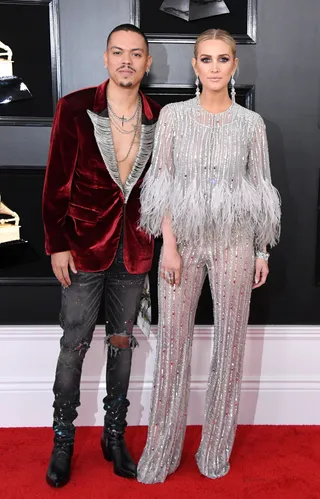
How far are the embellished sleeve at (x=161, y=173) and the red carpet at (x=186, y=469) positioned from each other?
1006 millimetres

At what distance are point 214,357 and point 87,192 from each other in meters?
0.78

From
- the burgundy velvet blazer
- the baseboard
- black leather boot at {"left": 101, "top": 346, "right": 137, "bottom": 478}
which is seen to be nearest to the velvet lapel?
the burgundy velvet blazer

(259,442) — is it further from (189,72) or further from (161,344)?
(189,72)

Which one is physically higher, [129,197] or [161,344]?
[129,197]

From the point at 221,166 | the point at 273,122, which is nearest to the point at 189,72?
the point at 273,122

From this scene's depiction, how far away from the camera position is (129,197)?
1954 mm

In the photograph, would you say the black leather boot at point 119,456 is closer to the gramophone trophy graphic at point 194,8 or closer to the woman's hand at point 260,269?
the woman's hand at point 260,269

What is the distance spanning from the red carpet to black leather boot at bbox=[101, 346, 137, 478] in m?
0.08

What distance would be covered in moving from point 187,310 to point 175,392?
32 centimetres

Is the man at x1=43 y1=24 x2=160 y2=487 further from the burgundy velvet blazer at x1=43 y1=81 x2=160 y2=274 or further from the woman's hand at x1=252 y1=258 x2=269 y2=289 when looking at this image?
the woman's hand at x1=252 y1=258 x2=269 y2=289

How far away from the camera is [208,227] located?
6.07 feet

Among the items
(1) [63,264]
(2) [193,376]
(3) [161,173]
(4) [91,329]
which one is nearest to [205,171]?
(3) [161,173]

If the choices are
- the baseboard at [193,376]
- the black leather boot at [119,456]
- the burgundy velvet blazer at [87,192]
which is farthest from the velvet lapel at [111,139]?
the black leather boot at [119,456]

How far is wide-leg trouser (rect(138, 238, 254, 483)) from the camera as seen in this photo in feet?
6.22
